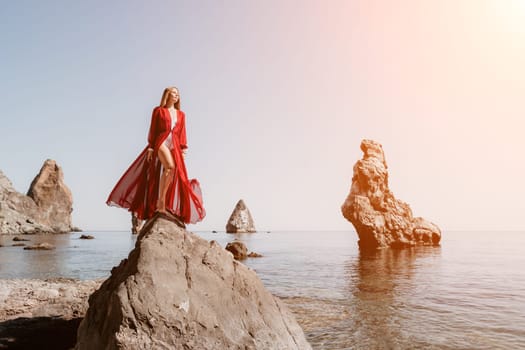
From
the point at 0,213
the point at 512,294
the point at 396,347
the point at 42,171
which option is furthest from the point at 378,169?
the point at 42,171

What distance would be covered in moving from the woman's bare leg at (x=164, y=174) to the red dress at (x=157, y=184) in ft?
0.39

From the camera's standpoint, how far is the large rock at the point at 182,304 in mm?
5199

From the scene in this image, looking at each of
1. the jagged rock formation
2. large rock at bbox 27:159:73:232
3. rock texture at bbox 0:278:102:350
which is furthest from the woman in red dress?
large rock at bbox 27:159:73:232

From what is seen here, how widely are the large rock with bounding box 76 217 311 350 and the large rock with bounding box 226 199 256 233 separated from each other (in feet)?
473

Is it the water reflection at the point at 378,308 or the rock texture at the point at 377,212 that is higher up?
the rock texture at the point at 377,212

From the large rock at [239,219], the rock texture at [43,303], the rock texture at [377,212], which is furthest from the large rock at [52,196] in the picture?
the rock texture at [43,303]

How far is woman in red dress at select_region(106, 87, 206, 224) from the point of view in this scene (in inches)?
311

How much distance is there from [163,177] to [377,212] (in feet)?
161

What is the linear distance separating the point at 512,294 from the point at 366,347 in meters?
15.4

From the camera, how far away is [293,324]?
24.1ft

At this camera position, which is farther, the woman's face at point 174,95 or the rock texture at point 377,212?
the rock texture at point 377,212

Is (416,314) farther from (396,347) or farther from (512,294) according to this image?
(512,294)

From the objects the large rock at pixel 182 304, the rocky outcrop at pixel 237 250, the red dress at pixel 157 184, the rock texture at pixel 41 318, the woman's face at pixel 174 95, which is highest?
the woman's face at pixel 174 95

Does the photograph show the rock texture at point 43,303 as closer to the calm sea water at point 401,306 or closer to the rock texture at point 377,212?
the calm sea water at point 401,306
